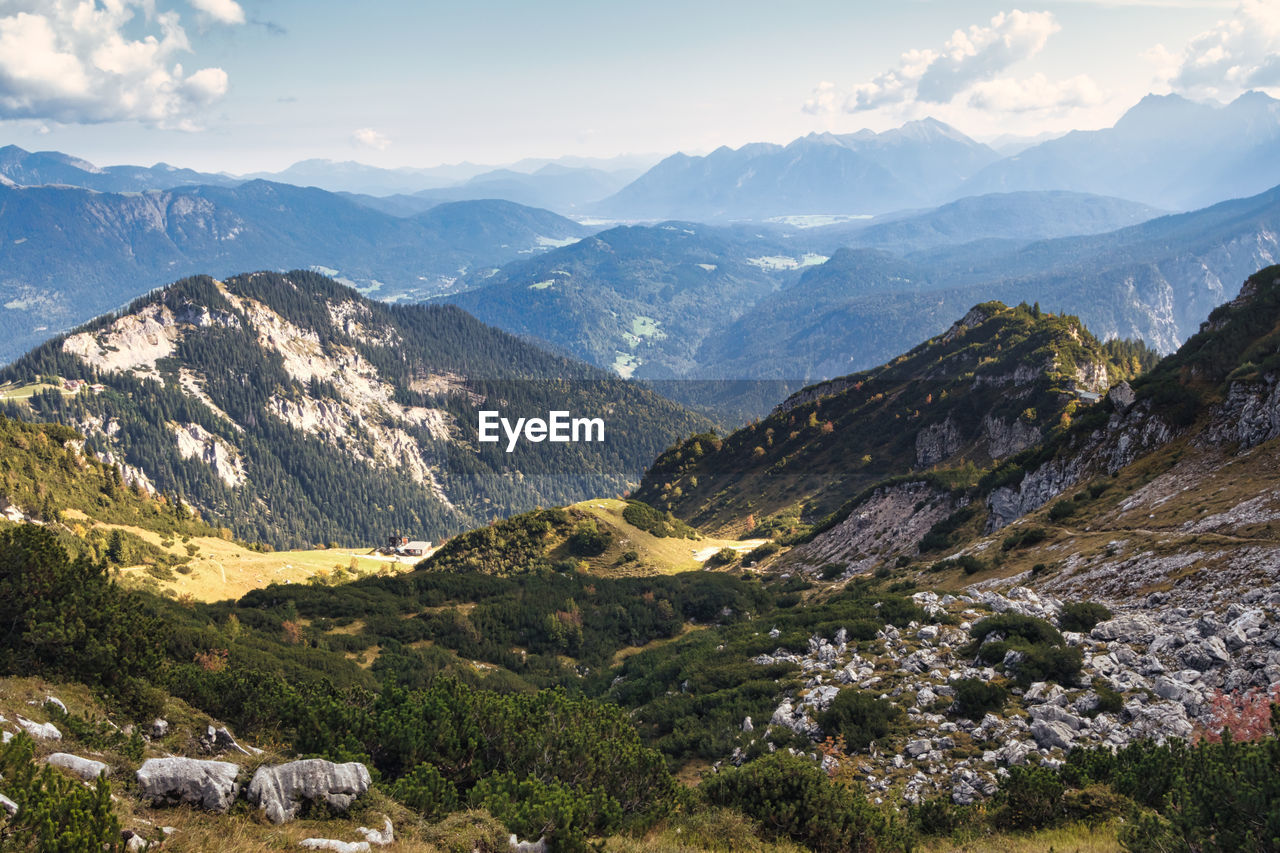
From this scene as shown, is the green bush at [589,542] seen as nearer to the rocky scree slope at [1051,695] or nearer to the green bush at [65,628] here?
the rocky scree slope at [1051,695]

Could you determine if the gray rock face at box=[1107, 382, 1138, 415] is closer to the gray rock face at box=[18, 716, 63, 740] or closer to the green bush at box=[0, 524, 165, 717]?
the green bush at box=[0, 524, 165, 717]

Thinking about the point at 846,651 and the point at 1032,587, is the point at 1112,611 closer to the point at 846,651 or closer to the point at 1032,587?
the point at 1032,587

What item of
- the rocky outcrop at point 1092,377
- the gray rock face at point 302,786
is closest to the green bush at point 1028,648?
the gray rock face at point 302,786

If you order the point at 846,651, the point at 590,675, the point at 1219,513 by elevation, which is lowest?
the point at 590,675

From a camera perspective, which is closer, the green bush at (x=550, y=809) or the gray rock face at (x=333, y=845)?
the gray rock face at (x=333, y=845)

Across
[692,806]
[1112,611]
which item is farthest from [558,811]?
[1112,611]
